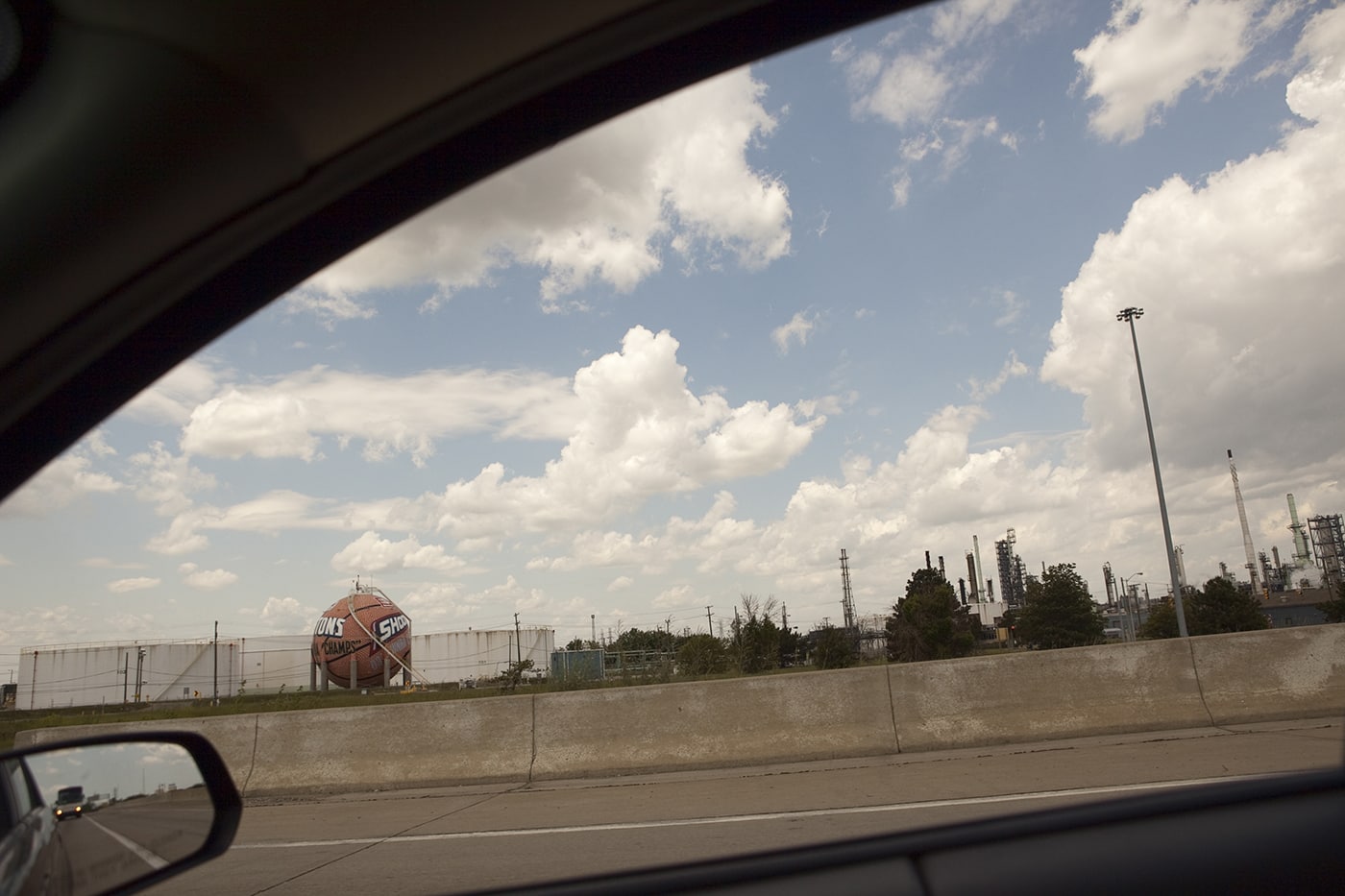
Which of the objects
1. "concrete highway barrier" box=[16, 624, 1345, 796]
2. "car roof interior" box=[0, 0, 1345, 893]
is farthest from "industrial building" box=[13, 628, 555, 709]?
"car roof interior" box=[0, 0, 1345, 893]

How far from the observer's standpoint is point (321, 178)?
1.87m

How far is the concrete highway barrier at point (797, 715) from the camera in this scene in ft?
A: 32.6

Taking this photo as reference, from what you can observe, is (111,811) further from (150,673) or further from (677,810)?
(150,673)

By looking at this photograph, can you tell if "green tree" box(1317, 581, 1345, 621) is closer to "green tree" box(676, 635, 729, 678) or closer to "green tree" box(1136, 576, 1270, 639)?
"green tree" box(1136, 576, 1270, 639)

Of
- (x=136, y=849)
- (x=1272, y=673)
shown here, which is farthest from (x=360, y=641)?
(x=136, y=849)

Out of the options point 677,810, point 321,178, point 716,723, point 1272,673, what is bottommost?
point 677,810

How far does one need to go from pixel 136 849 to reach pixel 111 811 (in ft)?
0.31

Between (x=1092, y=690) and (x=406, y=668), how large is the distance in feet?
98.2

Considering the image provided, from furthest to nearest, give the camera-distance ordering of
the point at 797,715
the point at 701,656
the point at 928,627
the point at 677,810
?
the point at 928,627 → the point at 701,656 → the point at 797,715 → the point at 677,810

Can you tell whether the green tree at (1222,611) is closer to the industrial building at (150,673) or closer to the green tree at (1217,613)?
the green tree at (1217,613)

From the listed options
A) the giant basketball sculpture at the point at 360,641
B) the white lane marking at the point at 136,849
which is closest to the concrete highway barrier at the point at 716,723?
the white lane marking at the point at 136,849

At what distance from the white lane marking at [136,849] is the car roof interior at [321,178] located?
2.30ft

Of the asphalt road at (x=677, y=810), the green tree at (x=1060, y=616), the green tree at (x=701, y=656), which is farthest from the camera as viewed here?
the green tree at (x=1060, y=616)

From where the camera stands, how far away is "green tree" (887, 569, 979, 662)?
61031 millimetres
